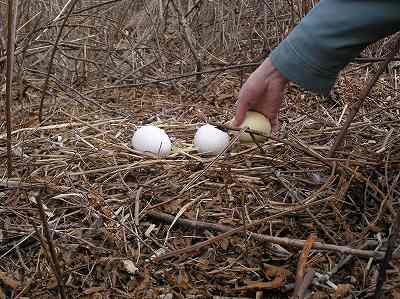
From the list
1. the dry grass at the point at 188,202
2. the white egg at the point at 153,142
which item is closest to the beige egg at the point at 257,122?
the dry grass at the point at 188,202

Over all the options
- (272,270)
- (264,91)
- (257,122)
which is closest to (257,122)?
(257,122)

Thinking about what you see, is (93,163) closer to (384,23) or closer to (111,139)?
(111,139)

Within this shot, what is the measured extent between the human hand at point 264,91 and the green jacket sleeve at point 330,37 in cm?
6

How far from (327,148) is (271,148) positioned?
231 mm

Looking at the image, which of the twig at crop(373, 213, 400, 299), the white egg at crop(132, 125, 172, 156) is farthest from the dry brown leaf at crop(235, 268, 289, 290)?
the white egg at crop(132, 125, 172, 156)

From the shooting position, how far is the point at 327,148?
7.37ft

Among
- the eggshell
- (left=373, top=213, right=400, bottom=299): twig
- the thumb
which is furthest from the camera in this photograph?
the eggshell

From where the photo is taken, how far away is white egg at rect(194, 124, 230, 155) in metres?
2.24

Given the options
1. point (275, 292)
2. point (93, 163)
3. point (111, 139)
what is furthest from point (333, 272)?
point (111, 139)

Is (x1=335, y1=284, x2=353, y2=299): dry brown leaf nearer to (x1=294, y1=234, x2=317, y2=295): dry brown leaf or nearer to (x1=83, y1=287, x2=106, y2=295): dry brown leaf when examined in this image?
(x1=294, y1=234, x2=317, y2=295): dry brown leaf

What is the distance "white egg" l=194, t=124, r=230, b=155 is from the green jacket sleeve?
661 millimetres

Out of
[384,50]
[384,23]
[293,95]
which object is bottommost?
[293,95]

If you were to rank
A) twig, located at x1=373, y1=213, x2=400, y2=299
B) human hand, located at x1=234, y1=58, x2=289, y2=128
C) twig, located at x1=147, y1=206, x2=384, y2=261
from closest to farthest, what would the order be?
twig, located at x1=373, y1=213, x2=400, y2=299, twig, located at x1=147, y1=206, x2=384, y2=261, human hand, located at x1=234, y1=58, x2=289, y2=128

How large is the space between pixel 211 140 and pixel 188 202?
429 millimetres
